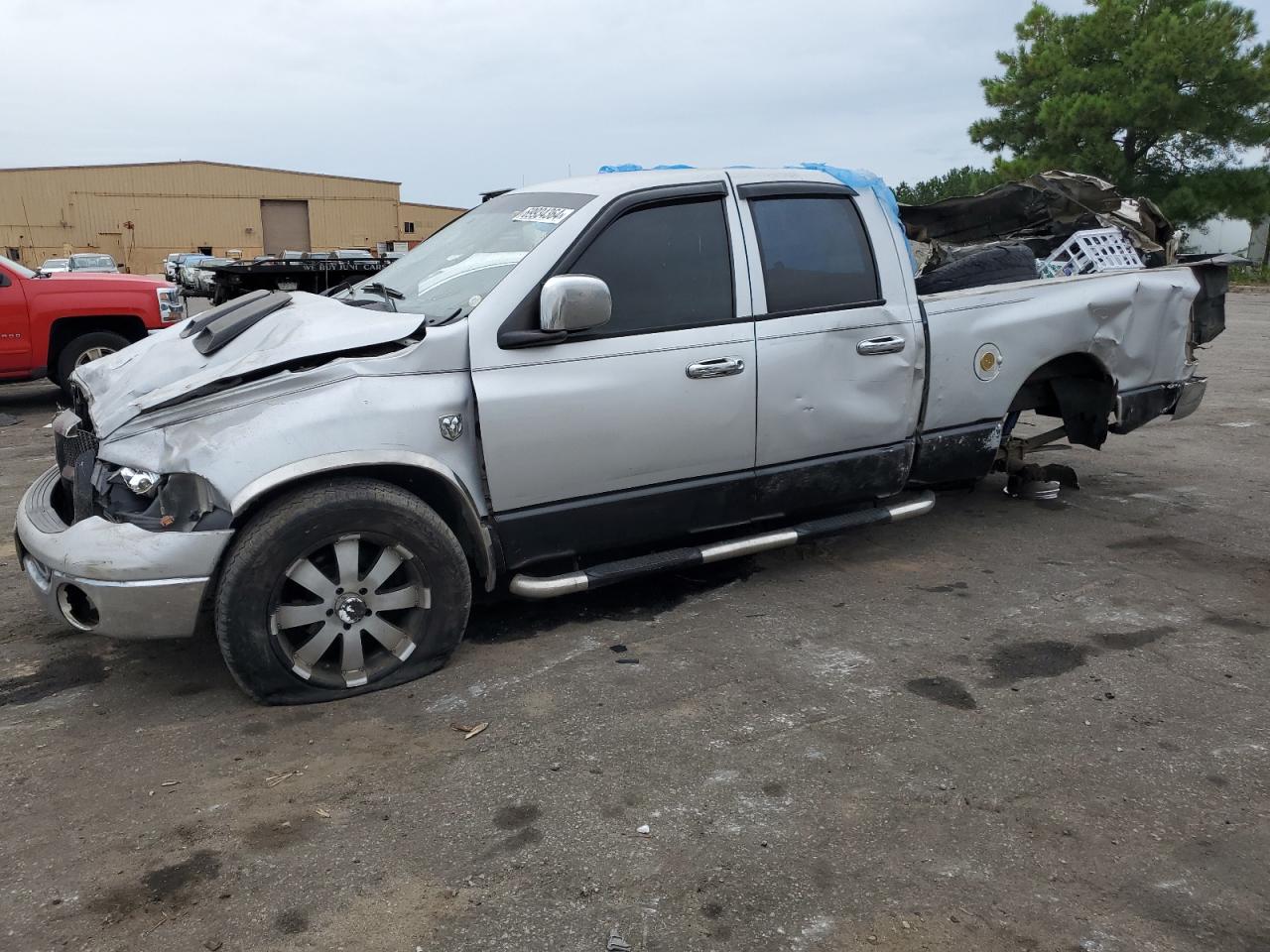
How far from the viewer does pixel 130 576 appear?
3.34 metres

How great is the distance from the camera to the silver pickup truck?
3451 millimetres

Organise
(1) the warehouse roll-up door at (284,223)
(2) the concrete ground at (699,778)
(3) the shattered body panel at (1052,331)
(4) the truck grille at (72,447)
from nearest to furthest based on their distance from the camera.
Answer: (2) the concrete ground at (699,778)
(4) the truck grille at (72,447)
(3) the shattered body panel at (1052,331)
(1) the warehouse roll-up door at (284,223)

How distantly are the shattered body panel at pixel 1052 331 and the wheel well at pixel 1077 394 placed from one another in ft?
0.28

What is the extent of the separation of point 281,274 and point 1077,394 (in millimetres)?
8977

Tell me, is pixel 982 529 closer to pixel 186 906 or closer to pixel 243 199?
pixel 186 906

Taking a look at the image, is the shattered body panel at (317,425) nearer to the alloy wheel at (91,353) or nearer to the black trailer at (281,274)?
the alloy wheel at (91,353)

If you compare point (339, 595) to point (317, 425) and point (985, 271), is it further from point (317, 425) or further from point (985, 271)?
point (985, 271)

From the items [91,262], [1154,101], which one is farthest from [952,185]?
[91,262]

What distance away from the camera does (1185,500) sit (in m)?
Result: 6.16

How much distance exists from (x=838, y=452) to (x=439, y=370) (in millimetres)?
1904

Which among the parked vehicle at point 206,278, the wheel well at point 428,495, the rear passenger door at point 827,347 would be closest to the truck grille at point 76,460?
the wheel well at point 428,495

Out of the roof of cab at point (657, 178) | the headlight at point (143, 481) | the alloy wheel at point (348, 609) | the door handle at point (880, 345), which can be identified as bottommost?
the alloy wheel at point (348, 609)

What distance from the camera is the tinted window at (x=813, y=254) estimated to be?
4.39m

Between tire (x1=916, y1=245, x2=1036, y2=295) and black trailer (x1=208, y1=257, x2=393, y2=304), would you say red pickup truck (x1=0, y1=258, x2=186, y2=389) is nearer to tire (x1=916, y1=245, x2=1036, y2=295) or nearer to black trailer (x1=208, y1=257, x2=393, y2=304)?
black trailer (x1=208, y1=257, x2=393, y2=304)
